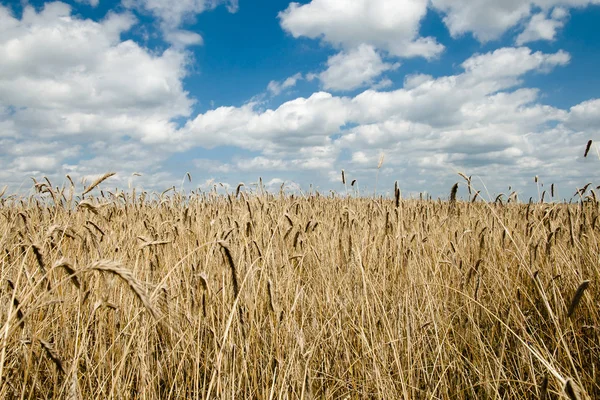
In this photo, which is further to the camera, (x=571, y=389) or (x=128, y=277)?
(x=128, y=277)

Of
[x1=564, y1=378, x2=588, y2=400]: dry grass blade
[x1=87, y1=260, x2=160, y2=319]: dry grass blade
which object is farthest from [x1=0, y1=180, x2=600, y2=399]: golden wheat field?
[x1=564, y1=378, x2=588, y2=400]: dry grass blade

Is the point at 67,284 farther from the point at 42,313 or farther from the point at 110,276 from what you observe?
the point at 110,276

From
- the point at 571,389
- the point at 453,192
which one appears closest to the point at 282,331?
the point at 453,192

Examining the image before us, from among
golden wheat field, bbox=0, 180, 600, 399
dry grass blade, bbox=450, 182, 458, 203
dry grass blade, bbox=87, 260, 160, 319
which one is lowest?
golden wheat field, bbox=0, 180, 600, 399

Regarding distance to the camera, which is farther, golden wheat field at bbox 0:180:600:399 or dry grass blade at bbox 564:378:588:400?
golden wheat field at bbox 0:180:600:399

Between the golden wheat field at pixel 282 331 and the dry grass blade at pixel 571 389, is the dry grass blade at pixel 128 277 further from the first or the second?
the dry grass blade at pixel 571 389

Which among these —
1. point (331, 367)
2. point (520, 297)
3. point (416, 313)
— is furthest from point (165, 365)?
point (520, 297)

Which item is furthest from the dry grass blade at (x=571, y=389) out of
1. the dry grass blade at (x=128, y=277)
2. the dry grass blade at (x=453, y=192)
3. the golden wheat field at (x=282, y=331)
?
the dry grass blade at (x=453, y=192)

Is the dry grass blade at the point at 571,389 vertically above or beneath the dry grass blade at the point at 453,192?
beneath

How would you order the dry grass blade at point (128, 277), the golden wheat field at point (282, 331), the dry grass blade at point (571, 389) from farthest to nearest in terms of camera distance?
the golden wheat field at point (282, 331), the dry grass blade at point (128, 277), the dry grass blade at point (571, 389)

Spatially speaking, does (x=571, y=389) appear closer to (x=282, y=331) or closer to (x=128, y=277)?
(x=128, y=277)

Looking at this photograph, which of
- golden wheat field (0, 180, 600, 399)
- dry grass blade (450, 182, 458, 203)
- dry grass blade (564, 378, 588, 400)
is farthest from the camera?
dry grass blade (450, 182, 458, 203)

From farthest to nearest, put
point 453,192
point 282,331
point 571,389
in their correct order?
point 453,192 → point 282,331 → point 571,389

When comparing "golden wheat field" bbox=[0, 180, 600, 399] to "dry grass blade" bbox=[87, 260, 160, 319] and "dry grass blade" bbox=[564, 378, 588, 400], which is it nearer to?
"dry grass blade" bbox=[87, 260, 160, 319]
